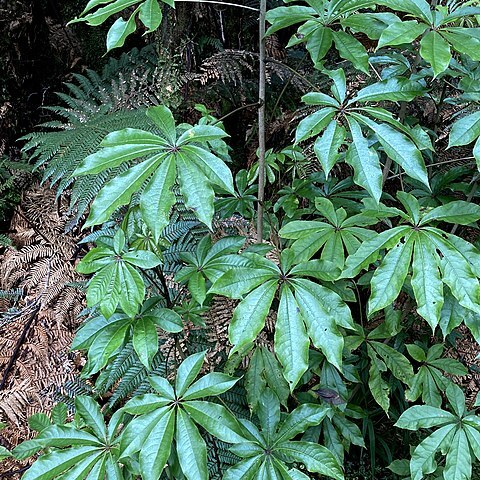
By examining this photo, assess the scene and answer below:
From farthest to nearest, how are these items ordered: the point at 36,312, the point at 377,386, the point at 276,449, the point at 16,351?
the point at 36,312
the point at 16,351
the point at 377,386
the point at 276,449

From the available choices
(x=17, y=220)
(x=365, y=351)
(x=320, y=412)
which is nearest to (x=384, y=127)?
(x=320, y=412)

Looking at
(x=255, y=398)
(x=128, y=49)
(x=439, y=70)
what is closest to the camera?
(x=439, y=70)

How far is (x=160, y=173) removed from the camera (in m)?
0.86

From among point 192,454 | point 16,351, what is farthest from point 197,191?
point 16,351

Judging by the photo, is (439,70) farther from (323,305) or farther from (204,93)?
(204,93)

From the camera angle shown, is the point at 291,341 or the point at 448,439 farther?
the point at 448,439

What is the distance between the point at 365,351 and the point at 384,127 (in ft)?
2.50

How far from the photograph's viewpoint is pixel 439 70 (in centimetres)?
83

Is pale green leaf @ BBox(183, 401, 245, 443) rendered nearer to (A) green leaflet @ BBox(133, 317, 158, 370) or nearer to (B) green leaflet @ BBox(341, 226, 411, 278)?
(A) green leaflet @ BBox(133, 317, 158, 370)

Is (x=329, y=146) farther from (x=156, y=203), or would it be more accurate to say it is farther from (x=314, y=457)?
(x=314, y=457)

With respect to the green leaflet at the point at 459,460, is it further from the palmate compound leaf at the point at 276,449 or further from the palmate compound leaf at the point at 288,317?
the palmate compound leaf at the point at 288,317

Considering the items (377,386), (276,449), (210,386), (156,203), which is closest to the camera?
(156,203)

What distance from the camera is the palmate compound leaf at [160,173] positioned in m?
0.85

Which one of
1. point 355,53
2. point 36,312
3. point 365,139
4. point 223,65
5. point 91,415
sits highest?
point 355,53
